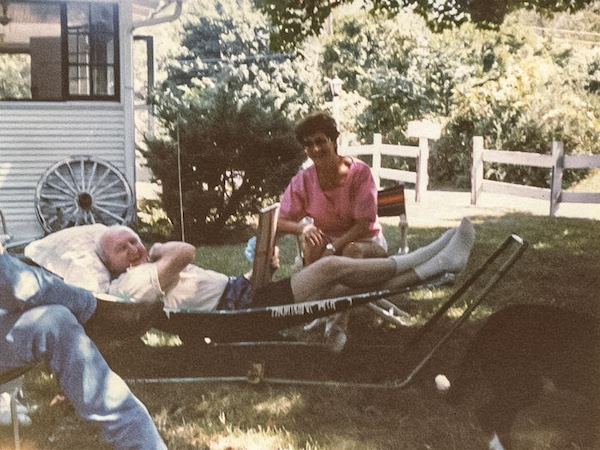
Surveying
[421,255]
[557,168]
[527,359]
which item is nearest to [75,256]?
[421,255]

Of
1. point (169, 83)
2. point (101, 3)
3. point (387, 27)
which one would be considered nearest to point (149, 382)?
point (169, 83)

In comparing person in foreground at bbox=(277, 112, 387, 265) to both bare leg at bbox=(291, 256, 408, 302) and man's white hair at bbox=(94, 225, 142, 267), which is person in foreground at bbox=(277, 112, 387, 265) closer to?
bare leg at bbox=(291, 256, 408, 302)

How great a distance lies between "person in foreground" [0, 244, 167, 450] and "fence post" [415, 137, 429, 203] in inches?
36.9

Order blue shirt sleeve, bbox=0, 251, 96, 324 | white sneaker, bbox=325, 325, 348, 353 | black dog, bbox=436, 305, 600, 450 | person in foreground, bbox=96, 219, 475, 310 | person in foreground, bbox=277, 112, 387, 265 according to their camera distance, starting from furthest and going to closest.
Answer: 1. white sneaker, bbox=325, 325, 348, 353
2. person in foreground, bbox=277, 112, 387, 265
3. person in foreground, bbox=96, 219, 475, 310
4. black dog, bbox=436, 305, 600, 450
5. blue shirt sleeve, bbox=0, 251, 96, 324

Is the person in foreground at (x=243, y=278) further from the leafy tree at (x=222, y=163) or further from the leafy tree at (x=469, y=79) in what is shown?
the leafy tree at (x=469, y=79)

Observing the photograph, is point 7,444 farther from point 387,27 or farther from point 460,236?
point 387,27

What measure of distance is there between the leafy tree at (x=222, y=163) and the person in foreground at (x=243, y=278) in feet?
0.35

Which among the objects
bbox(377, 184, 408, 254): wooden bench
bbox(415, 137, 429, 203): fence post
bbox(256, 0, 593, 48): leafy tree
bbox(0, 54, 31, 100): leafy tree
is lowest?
bbox(377, 184, 408, 254): wooden bench

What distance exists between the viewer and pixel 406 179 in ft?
6.98

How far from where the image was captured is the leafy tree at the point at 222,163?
6.88ft

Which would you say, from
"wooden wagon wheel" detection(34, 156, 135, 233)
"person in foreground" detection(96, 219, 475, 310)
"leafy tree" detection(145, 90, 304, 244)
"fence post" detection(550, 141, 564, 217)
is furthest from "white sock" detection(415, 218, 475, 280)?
"wooden wagon wheel" detection(34, 156, 135, 233)

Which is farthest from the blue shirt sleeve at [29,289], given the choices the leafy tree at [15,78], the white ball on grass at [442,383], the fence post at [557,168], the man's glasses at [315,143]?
the fence post at [557,168]

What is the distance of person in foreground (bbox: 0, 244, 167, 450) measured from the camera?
71.6 inches

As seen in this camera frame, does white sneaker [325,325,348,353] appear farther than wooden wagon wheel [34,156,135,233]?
Yes
